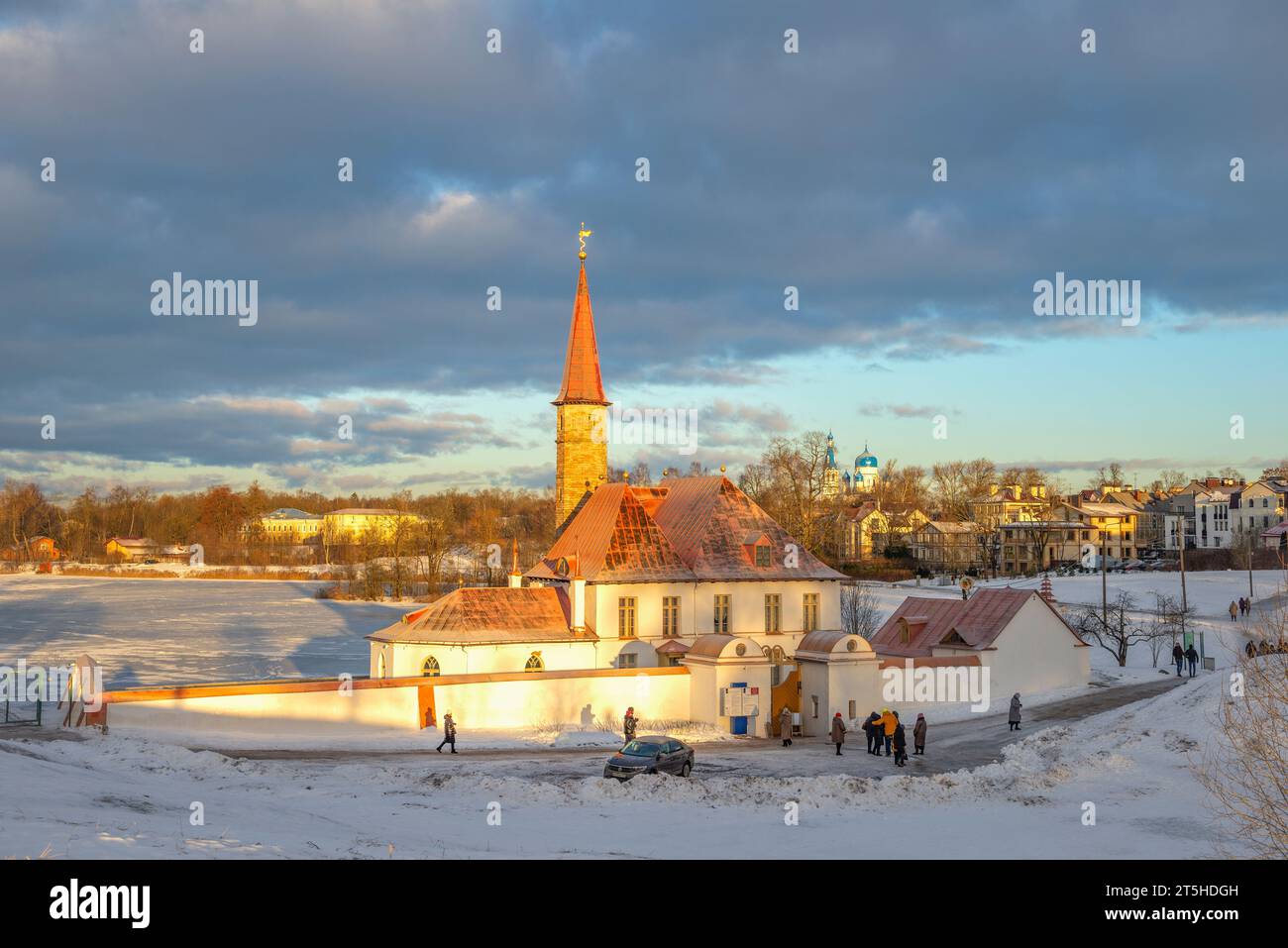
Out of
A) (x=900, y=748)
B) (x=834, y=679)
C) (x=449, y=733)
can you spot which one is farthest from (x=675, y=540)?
(x=900, y=748)

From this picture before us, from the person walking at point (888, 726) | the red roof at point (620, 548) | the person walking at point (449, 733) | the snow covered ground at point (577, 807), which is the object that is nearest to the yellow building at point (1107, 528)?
the red roof at point (620, 548)

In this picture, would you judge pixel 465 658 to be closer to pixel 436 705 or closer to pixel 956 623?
pixel 436 705

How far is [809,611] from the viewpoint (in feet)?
155

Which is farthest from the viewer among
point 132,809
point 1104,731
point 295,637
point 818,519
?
point 818,519

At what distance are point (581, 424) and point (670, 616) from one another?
17063mm

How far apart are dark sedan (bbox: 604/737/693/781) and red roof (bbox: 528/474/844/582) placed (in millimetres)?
16177

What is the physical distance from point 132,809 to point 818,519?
249 feet

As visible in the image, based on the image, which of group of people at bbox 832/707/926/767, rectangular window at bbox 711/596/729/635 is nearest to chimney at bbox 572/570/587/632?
rectangular window at bbox 711/596/729/635

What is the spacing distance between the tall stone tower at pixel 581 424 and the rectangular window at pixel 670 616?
1488cm

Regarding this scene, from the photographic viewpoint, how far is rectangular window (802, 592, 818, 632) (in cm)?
4700

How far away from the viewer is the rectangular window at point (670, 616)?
44094 mm

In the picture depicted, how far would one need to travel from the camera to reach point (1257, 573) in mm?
90438

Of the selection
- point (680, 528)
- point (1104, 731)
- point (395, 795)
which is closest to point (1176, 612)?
point (680, 528)
